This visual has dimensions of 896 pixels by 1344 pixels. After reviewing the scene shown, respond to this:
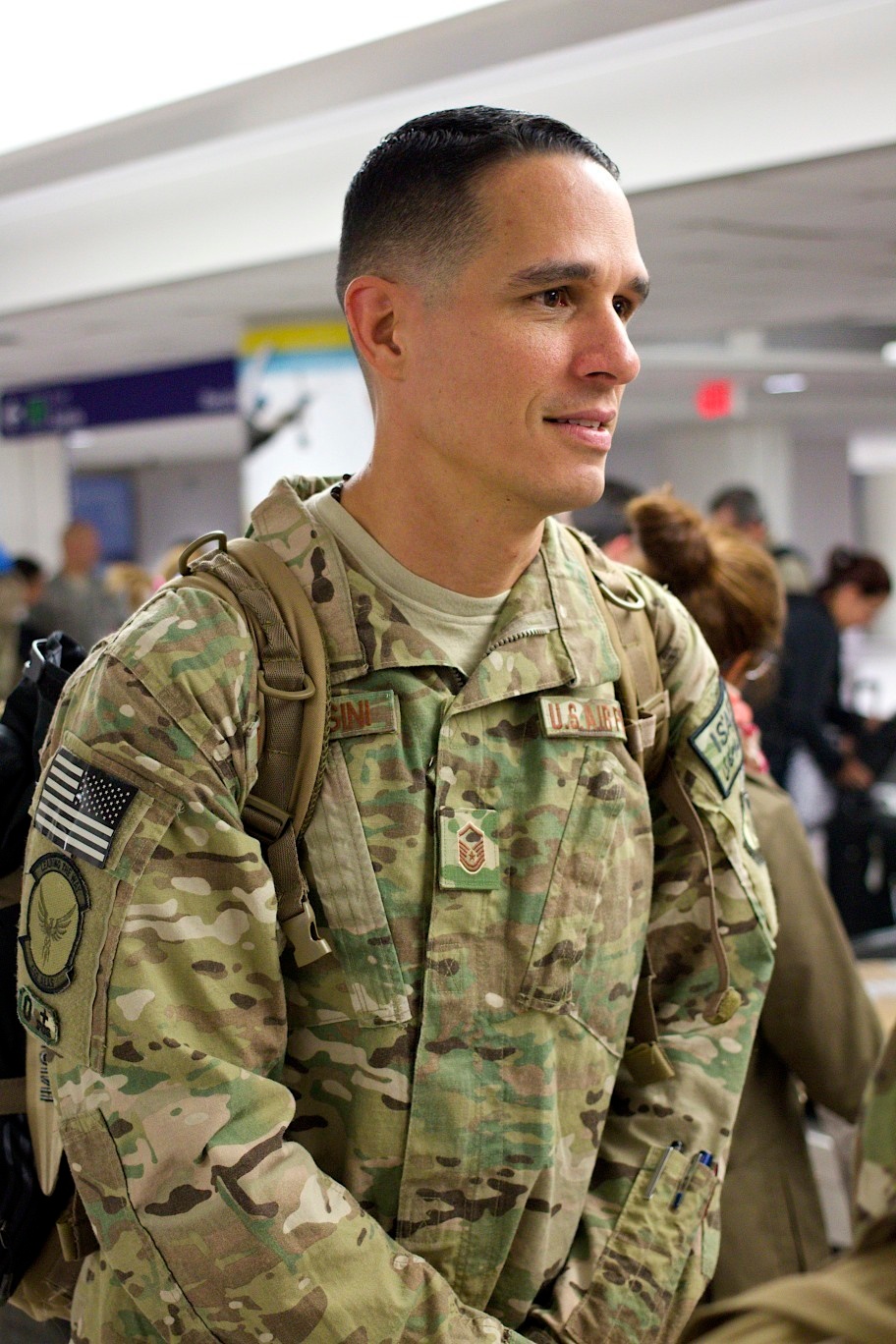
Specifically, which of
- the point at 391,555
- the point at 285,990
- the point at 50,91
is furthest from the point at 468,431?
the point at 50,91

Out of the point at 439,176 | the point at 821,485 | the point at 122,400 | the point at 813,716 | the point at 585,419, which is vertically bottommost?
the point at 813,716

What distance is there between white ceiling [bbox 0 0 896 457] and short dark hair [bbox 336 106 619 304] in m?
2.01

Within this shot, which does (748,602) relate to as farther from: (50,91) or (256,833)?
(50,91)

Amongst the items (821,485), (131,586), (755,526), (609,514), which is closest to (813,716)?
(755,526)

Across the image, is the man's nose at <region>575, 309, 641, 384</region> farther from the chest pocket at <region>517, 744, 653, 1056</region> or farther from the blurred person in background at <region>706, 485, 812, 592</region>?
the blurred person in background at <region>706, 485, 812, 592</region>

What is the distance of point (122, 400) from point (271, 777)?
921 cm

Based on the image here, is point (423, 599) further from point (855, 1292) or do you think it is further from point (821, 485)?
point (821, 485)

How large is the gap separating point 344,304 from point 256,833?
23.0 inches

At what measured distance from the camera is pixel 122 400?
9.95 meters

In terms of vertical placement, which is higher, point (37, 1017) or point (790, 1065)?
point (37, 1017)

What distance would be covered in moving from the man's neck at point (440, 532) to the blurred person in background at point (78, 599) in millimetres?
6505

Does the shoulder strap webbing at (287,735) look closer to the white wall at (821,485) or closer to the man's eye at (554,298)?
the man's eye at (554,298)

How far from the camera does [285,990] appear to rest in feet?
4.41

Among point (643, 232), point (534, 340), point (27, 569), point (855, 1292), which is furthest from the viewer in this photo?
point (27, 569)
